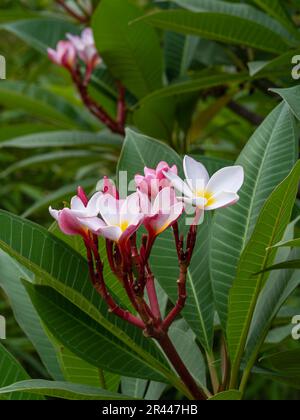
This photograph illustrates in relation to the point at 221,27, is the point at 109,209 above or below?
below

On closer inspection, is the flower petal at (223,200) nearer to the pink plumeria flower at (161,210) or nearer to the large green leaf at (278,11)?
the pink plumeria flower at (161,210)

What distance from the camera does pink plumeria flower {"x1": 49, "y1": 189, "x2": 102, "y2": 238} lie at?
0.63m

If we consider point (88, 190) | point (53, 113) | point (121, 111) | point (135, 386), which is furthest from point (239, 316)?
point (53, 113)

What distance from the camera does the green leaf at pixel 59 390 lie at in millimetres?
675

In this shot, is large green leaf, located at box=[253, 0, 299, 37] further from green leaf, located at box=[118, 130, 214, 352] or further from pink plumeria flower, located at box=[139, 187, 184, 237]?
pink plumeria flower, located at box=[139, 187, 184, 237]

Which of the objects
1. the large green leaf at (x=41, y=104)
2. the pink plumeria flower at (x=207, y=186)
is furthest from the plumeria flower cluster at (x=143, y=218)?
the large green leaf at (x=41, y=104)

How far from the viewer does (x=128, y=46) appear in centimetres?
130

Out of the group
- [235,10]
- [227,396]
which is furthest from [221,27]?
[227,396]

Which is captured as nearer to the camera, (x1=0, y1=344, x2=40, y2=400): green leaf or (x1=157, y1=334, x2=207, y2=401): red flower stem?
(x1=157, y1=334, x2=207, y2=401): red flower stem

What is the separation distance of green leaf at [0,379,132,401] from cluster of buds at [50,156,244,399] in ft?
0.26

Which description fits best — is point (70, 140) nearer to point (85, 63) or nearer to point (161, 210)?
point (85, 63)

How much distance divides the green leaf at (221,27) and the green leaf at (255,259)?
466mm

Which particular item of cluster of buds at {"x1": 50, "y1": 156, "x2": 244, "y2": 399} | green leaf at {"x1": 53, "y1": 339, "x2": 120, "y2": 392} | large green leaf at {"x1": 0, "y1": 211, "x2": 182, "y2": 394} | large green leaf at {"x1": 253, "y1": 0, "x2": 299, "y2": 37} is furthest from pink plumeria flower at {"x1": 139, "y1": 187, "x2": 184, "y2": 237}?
large green leaf at {"x1": 253, "y1": 0, "x2": 299, "y2": 37}

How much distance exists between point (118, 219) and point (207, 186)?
3.5 inches
